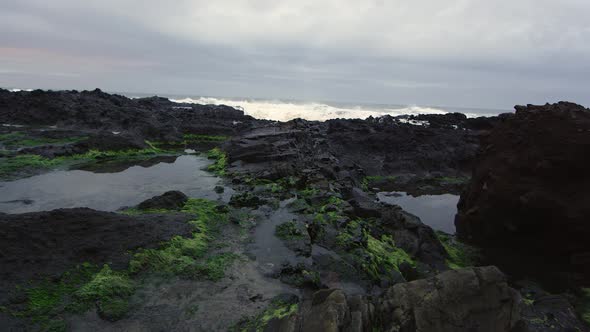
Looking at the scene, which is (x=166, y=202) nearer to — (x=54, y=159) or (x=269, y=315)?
(x=269, y=315)

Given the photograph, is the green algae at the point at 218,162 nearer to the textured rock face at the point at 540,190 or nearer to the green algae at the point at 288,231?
the green algae at the point at 288,231

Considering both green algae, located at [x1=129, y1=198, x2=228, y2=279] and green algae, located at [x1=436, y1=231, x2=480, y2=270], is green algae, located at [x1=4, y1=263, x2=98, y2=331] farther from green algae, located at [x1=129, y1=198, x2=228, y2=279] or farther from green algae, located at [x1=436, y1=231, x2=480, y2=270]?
green algae, located at [x1=436, y1=231, x2=480, y2=270]

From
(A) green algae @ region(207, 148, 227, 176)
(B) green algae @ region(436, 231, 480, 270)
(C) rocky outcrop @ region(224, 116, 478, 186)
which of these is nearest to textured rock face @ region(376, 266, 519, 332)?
(B) green algae @ region(436, 231, 480, 270)

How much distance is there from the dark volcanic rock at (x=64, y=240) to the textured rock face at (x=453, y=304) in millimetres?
5866

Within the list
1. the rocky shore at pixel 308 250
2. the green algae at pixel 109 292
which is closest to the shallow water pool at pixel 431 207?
the rocky shore at pixel 308 250

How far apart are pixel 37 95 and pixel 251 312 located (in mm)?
34712

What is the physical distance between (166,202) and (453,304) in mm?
9497

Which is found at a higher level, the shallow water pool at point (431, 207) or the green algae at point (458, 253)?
the shallow water pool at point (431, 207)

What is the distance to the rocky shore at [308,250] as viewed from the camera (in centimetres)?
601

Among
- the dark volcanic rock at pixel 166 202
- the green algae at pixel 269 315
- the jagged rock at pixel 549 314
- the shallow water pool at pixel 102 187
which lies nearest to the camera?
the green algae at pixel 269 315

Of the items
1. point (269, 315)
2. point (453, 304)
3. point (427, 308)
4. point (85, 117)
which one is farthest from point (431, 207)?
point (85, 117)

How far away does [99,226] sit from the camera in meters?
8.85

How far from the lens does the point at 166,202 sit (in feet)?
39.8

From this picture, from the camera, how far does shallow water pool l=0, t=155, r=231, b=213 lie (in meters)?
12.0
